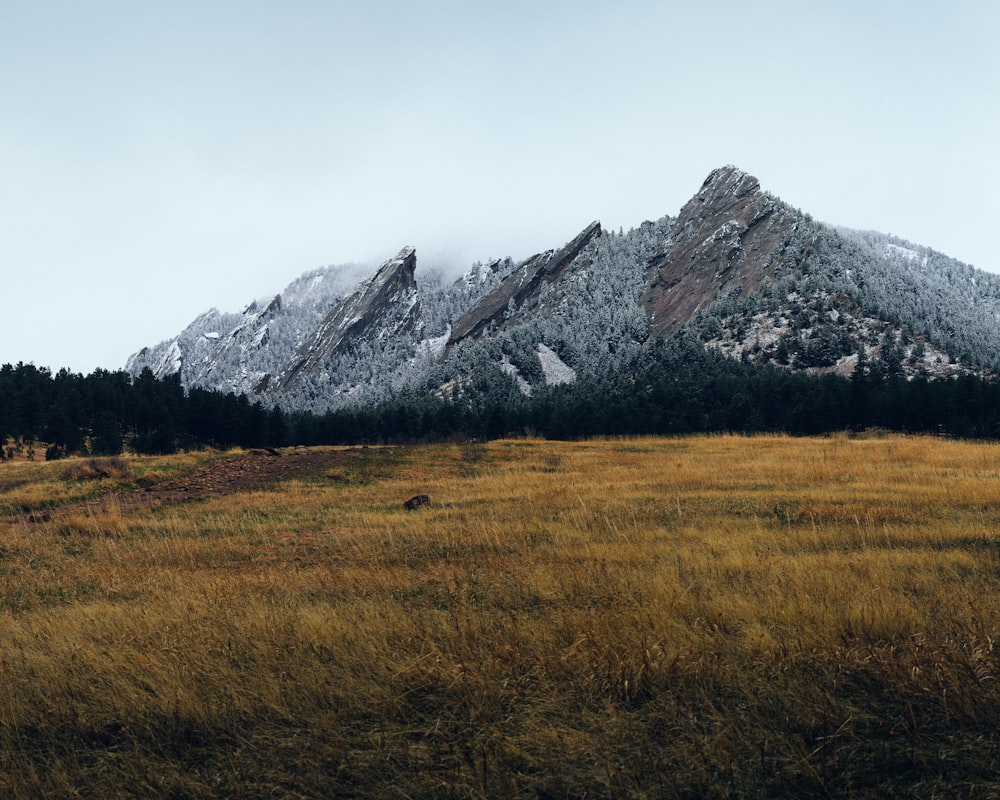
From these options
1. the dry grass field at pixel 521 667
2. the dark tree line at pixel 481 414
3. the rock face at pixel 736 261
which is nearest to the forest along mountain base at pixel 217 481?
the dry grass field at pixel 521 667

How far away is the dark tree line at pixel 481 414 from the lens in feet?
196

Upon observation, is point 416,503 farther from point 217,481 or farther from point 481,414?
point 481,414

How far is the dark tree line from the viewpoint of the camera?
59.7m

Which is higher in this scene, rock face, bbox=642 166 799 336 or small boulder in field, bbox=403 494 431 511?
rock face, bbox=642 166 799 336

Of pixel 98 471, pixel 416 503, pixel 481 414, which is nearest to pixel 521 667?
pixel 416 503

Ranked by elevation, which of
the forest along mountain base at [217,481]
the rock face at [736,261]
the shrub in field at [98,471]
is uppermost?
the rock face at [736,261]

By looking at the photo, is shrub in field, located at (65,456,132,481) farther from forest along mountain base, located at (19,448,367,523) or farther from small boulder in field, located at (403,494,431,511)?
small boulder in field, located at (403,494,431,511)

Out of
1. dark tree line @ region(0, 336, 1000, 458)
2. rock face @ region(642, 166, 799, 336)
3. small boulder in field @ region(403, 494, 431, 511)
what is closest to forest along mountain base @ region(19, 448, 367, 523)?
small boulder in field @ region(403, 494, 431, 511)

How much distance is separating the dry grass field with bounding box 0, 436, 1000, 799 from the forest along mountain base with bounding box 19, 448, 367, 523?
7.64m

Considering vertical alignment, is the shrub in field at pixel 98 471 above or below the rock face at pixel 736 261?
below

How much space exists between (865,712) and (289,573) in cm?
661

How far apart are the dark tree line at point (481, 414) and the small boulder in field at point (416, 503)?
160 ft

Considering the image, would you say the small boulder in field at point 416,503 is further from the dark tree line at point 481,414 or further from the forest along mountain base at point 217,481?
the dark tree line at point 481,414

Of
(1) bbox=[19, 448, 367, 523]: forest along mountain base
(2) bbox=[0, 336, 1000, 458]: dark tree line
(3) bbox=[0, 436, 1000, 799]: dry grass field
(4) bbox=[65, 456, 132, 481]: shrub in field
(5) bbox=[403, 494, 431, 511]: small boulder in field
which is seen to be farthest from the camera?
(2) bbox=[0, 336, 1000, 458]: dark tree line
